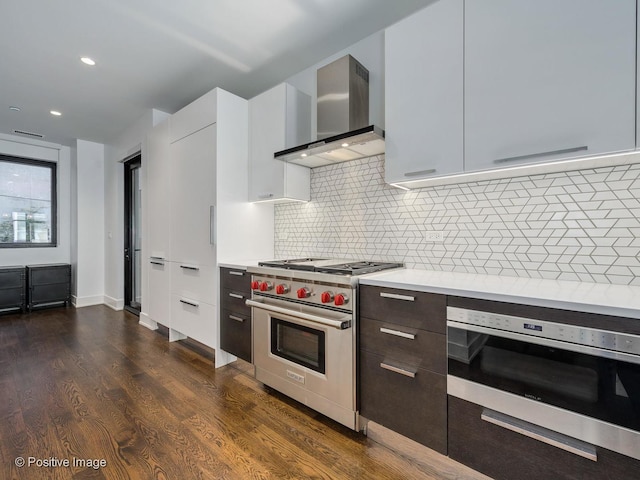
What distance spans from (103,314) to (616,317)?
18.9 feet

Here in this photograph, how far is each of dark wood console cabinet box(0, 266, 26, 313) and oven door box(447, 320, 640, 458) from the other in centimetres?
618

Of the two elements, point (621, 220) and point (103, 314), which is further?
point (103, 314)

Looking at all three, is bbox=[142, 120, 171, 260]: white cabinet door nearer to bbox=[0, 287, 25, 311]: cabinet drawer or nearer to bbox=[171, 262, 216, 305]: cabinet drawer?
bbox=[171, 262, 216, 305]: cabinet drawer

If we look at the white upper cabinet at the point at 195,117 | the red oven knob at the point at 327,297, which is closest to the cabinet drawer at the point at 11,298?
the white upper cabinet at the point at 195,117

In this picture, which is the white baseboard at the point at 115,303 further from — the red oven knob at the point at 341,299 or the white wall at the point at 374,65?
the white wall at the point at 374,65

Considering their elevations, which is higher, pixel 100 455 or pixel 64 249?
pixel 64 249

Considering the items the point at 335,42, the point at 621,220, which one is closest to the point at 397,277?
the point at 621,220

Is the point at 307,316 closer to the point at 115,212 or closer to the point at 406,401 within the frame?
the point at 406,401

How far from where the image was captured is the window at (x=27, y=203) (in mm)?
4941

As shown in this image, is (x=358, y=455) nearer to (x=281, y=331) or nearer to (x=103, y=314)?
(x=281, y=331)

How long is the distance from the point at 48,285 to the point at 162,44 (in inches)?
179

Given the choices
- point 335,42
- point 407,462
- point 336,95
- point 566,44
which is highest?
point 335,42

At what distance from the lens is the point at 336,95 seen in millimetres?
2379

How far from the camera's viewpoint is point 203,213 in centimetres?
294
